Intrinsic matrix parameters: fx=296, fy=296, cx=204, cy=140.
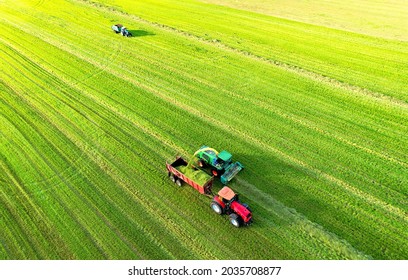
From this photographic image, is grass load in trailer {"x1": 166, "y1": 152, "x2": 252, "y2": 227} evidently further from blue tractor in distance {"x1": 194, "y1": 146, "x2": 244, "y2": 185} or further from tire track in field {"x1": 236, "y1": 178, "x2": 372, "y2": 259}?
tire track in field {"x1": 236, "y1": 178, "x2": 372, "y2": 259}

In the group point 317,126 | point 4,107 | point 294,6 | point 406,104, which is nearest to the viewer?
point 317,126

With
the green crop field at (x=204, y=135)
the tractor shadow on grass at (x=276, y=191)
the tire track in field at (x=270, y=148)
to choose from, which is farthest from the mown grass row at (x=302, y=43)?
the tractor shadow on grass at (x=276, y=191)

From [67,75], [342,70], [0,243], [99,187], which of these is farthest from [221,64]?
[0,243]

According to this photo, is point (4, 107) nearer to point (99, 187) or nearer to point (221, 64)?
point (99, 187)

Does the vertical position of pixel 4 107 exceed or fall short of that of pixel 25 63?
it falls short

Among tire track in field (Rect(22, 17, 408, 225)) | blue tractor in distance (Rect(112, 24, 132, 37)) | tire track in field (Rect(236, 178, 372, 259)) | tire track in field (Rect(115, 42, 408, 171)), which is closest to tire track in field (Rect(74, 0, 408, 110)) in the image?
blue tractor in distance (Rect(112, 24, 132, 37))

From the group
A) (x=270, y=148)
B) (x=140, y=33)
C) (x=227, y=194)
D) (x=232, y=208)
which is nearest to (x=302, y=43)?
(x=270, y=148)

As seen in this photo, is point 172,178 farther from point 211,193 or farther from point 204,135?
point 204,135
